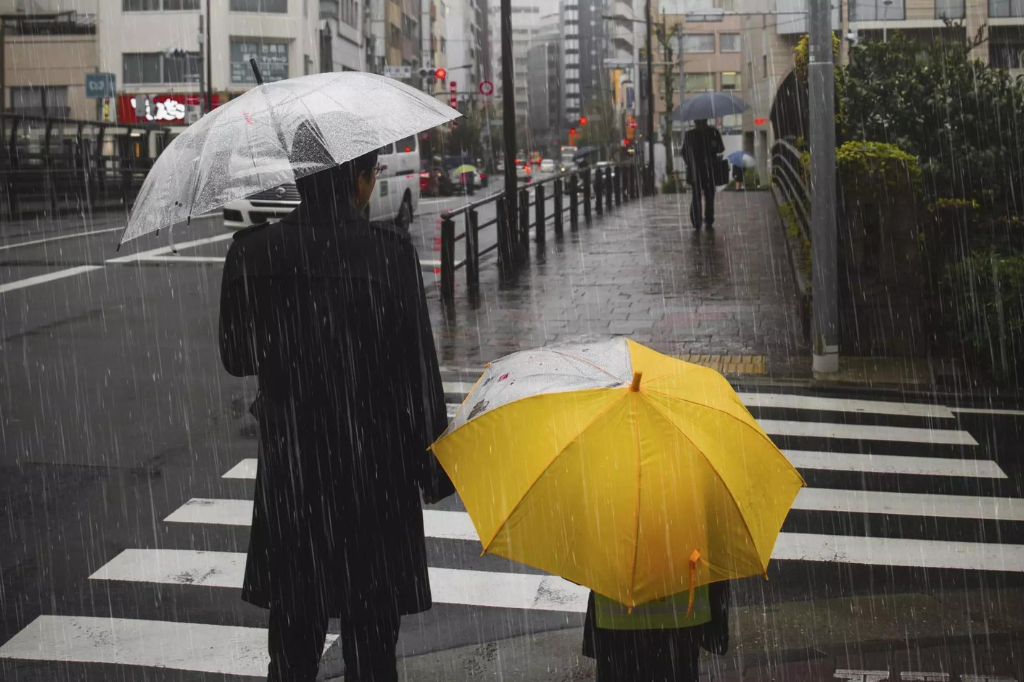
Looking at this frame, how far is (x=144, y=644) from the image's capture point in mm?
4551

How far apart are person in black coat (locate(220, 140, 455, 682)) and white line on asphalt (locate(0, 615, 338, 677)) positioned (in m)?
1.50

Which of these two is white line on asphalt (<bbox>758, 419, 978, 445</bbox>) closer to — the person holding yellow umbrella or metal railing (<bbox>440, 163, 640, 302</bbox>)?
the person holding yellow umbrella

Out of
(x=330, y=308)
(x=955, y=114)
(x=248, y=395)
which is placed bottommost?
(x=248, y=395)

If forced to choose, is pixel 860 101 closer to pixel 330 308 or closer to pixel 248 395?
pixel 248 395

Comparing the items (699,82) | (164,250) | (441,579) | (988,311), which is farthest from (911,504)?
(699,82)

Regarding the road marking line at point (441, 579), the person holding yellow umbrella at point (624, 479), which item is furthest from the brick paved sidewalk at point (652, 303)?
the person holding yellow umbrella at point (624, 479)

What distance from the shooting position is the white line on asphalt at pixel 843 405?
27.0 ft

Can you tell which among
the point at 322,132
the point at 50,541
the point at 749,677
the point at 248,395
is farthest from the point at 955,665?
the point at 248,395

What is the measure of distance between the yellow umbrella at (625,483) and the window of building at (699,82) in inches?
3708

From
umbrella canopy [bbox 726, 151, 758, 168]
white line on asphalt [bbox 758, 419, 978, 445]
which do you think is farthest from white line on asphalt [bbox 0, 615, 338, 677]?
umbrella canopy [bbox 726, 151, 758, 168]

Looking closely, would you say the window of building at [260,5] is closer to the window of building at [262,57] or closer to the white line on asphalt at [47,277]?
the window of building at [262,57]

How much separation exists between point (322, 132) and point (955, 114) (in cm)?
1283

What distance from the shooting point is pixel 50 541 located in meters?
5.71

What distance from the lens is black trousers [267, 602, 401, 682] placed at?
2982 millimetres
